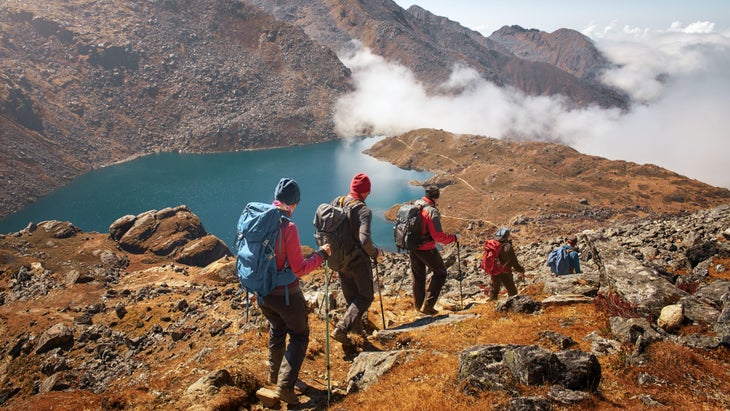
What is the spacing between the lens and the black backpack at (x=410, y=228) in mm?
9727

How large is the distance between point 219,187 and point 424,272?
84.6 meters

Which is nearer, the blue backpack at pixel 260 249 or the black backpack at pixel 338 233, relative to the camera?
the blue backpack at pixel 260 249

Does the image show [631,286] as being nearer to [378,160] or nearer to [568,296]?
[568,296]

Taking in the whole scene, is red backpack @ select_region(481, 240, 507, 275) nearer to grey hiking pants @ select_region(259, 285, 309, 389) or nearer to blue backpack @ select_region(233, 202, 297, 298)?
grey hiking pants @ select_region(259, 285, 309, 389)

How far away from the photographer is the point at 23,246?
41.7 metres

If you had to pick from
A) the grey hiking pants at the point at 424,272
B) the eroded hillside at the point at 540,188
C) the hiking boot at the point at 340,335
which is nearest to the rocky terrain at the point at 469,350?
the hiking boot at the point at 340,335

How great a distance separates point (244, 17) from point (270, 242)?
181044 mm

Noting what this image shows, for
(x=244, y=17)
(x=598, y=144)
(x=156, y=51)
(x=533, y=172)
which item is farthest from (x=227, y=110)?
(x=598, y=144)

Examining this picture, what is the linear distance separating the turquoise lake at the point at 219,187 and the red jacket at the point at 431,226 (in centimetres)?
4897

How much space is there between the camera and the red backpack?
12.1 meters

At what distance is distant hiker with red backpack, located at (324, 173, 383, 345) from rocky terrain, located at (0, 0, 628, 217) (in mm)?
101248

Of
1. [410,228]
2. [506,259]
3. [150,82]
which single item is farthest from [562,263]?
[150,82]

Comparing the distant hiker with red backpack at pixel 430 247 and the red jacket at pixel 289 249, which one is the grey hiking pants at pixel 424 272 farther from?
the red jacket at pixel 289 249

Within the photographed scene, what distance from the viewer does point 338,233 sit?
315 inches
